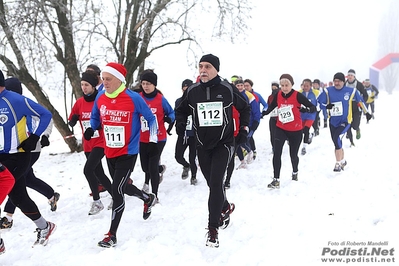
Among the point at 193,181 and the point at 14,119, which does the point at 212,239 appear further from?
the point at 193,181

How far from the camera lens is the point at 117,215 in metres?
4.04

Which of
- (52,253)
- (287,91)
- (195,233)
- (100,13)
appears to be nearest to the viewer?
(52,253)

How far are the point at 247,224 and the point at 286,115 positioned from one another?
2425 millimetres

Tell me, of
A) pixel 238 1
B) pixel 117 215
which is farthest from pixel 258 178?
pixel 238 1

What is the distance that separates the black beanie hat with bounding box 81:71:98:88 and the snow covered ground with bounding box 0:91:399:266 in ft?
6.76

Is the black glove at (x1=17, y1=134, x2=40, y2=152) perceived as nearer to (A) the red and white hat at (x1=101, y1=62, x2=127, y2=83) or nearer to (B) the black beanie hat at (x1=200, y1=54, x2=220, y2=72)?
(A) the red and white hat at (x1=101, y1=62, x2=127, y2=83)

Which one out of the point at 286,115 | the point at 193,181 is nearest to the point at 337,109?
the point at 286,115

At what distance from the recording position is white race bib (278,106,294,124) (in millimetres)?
6113

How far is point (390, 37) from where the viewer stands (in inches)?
2446

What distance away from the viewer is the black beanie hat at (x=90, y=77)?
16.3 ft

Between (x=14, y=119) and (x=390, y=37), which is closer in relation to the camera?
(x=14, y=119)

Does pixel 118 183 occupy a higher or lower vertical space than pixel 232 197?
higher

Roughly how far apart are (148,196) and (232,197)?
1.64 m

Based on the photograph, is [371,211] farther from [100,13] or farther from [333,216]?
[100,13]
